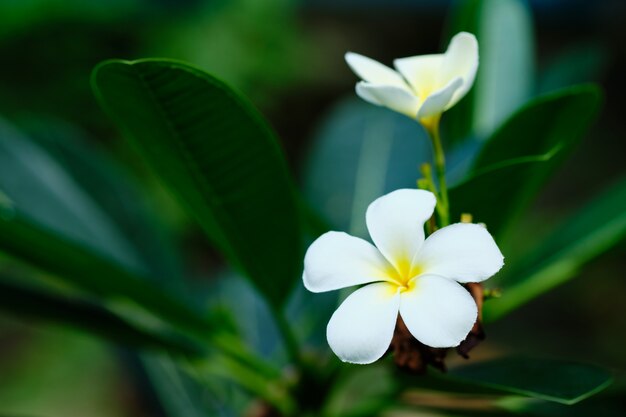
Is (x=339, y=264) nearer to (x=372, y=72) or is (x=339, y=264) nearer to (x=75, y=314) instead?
(x=372, y=72)

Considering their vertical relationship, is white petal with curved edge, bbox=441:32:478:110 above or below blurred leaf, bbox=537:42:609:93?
below

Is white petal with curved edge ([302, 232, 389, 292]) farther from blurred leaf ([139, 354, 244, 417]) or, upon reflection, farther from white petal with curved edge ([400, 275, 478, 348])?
blurred leaf ([139, 354, 244, 417])

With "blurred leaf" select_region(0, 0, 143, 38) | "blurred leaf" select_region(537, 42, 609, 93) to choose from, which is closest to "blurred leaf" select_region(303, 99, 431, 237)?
"blurred leaf" select_region(537, 42, 609, 93)

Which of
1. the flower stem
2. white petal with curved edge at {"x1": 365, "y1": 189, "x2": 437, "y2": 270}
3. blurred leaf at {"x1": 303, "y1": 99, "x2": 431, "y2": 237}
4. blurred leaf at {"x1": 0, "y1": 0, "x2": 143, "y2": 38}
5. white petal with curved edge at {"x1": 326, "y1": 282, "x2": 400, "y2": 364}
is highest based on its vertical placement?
blurred leaf at {"x1": 0, "y1": 0, "x2": 143, "y2": 38}

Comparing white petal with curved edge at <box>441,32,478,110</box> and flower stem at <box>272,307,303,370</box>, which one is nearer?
white petal with curved edge at <box>441,32,478,110</box>

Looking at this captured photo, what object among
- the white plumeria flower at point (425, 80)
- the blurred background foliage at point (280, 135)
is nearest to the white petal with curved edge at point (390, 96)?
the white plumeria flower at point (425, 80)

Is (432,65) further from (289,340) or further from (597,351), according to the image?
(597,351)
